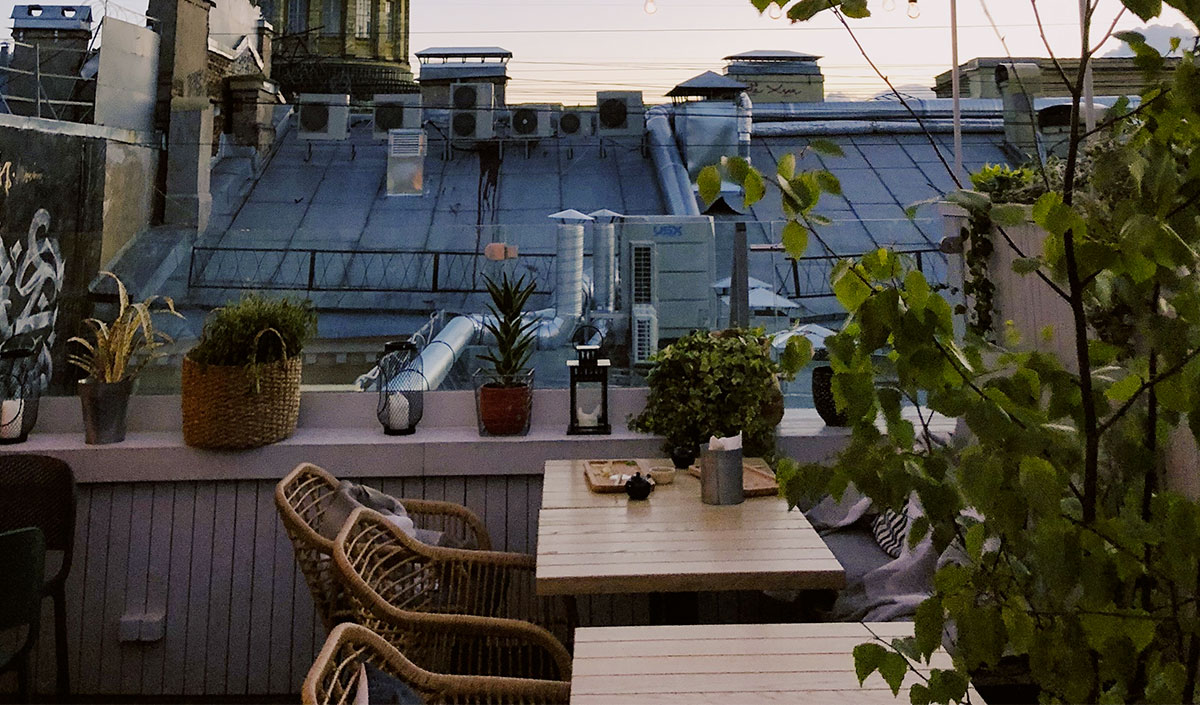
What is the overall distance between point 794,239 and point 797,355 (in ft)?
0.29

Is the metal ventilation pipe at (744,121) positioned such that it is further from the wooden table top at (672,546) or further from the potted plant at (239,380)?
the wooden table top at (672,546)

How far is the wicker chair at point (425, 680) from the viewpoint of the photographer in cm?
136

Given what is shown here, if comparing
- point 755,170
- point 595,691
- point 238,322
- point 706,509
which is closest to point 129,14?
point 238,322

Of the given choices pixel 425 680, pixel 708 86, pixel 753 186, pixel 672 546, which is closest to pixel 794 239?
pixel 753 186

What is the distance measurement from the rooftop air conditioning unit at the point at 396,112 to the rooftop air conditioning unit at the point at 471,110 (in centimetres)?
34

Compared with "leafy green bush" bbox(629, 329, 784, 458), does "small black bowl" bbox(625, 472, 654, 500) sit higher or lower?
lower

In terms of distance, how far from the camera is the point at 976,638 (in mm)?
515

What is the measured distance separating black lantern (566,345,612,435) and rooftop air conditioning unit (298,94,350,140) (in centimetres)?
425

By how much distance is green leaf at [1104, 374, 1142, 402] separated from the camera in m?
0.54

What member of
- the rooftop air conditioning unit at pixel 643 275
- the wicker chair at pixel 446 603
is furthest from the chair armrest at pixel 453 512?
the rooftop air conditioning unit at pixel 643 275

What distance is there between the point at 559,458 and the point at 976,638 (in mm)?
2459

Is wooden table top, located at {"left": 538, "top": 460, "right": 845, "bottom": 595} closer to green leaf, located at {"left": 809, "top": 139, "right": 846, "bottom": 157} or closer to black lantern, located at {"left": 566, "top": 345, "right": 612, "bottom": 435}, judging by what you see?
black lantern, located at {"left": 566, "top": 345, "right": 612, "bottom": 435}

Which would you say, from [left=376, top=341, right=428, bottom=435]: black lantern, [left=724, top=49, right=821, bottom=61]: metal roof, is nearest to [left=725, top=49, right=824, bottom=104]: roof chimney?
[left=724, top=49, right=821, bottom=61]: metal roof

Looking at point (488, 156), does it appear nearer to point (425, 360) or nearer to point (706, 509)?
point (425, 360)
